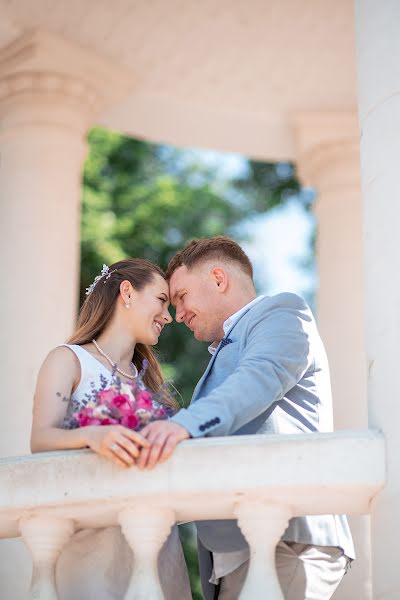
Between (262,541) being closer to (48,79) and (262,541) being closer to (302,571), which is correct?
(302,571)

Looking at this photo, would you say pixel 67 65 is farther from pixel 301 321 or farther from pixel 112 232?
pixel 112 232

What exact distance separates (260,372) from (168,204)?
3146cm

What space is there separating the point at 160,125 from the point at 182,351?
21405 mm

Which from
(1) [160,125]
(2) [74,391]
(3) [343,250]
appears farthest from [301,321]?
(1) [160,125]

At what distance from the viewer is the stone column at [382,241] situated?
755 centimetres

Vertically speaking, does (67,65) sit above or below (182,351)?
above

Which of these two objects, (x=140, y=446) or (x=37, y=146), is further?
(x=37, y=146)

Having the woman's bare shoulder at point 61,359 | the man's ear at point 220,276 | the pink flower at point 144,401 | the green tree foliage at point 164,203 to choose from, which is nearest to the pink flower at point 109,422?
the pink flower at point 144,401

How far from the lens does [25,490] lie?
7754mm

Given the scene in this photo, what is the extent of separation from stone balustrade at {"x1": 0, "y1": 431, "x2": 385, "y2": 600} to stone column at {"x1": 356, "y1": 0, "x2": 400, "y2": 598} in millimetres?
332

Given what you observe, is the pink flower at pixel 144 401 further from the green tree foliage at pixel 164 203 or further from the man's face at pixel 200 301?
the green tree foliage at pixel 164 203

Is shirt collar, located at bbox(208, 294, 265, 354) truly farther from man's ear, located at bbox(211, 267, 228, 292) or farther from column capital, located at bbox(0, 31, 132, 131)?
column capital, located at bbox(0, 31, 132, 131)

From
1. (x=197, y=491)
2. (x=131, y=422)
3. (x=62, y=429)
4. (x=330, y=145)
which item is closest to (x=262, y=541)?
(x=197, y=491)

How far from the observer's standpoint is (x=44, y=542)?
7.80m
